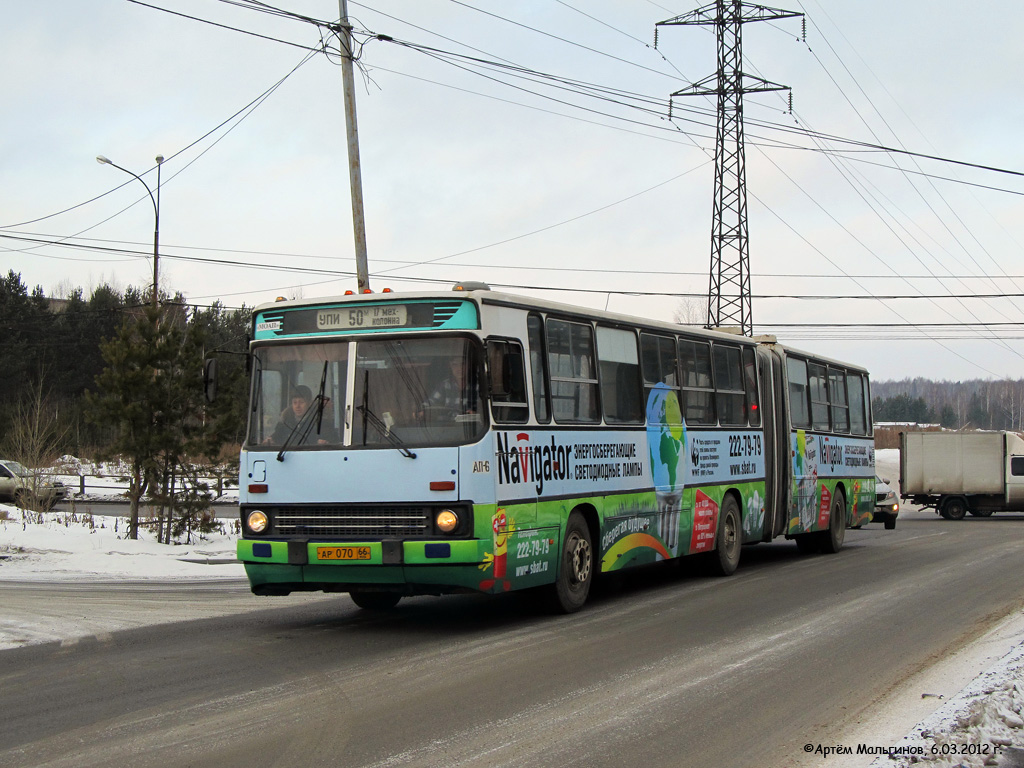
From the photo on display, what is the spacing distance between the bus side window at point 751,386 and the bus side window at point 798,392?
1.38 m

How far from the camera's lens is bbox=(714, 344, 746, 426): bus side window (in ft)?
51.2

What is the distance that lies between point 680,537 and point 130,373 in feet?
34.2

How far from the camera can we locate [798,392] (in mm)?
18594

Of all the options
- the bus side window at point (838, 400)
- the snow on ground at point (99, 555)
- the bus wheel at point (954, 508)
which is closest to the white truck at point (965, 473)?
the bus wheel at point (954, 508)

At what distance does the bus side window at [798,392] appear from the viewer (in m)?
18.2

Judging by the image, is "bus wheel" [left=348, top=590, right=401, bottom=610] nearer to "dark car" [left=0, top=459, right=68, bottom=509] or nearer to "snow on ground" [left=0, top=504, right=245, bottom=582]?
"snow on ground" [left=0, top=504, right=245, bottom=582]

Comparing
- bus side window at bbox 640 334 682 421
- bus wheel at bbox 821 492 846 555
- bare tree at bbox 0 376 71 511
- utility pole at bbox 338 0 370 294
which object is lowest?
bus wheel at bbox 821 492 846 555

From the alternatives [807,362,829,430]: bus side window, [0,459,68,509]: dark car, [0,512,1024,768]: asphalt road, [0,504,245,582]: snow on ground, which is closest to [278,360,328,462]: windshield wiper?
[0,512,1024,768]: asphalt road

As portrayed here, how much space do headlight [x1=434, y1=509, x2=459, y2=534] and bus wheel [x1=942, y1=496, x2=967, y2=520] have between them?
3188cm

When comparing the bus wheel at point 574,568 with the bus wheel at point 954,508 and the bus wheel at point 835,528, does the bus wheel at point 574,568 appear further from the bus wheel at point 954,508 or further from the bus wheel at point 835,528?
the bus wheel at point 954,508

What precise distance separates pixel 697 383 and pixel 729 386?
51.1 inches

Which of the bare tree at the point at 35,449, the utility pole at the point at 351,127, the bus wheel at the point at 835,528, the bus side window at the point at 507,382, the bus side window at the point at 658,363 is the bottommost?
the bus wheel at the point at 835,528

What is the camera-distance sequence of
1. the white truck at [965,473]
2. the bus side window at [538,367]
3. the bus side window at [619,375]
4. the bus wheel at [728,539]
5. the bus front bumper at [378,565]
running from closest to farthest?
the bus front bumper at [378,565] < the bus side window at [538,367] < the bus side window at [619,375] < the bus wheel at [728,539] < the white truck at [965,473]

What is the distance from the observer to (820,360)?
19781 mm
